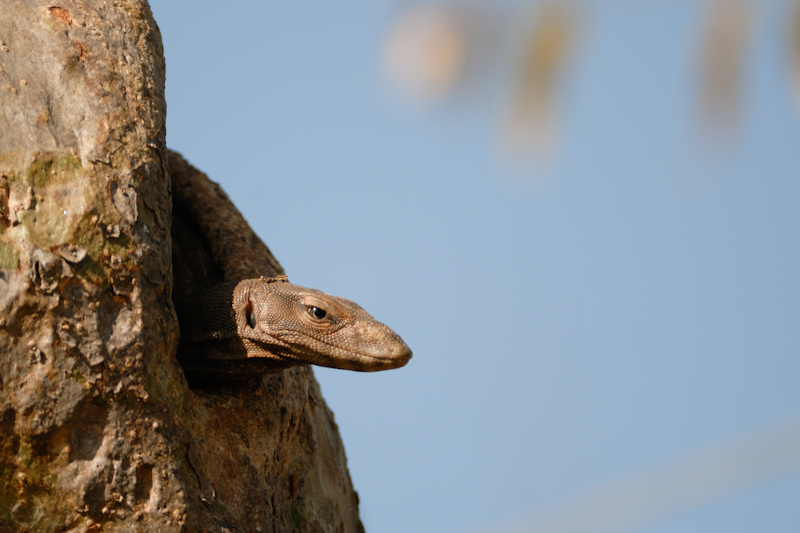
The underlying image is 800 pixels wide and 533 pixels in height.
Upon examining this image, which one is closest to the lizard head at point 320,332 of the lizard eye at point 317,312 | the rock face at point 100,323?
the lizard eye at point 317,312

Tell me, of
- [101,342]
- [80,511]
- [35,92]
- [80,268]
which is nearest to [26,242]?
[80,268]

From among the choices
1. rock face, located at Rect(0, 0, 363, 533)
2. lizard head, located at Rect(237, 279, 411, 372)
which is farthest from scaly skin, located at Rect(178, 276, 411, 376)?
rock face, located at Rect(0, 0, 363, 533)

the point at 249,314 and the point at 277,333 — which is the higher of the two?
the point at 249,314

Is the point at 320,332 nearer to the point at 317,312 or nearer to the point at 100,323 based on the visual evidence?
the point at 317,312

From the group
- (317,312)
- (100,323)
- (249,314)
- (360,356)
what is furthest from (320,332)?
(100,323)

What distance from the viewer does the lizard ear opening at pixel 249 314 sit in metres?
6.14

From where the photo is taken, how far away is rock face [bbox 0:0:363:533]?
15.8ft

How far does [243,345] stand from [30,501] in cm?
165

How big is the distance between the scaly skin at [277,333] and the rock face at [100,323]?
11.5 inches

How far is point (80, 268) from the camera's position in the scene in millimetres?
4992

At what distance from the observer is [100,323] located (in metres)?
4.98

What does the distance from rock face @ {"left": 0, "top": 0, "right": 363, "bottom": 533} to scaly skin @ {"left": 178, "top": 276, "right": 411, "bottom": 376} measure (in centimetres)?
29

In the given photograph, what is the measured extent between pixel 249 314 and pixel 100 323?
135cm

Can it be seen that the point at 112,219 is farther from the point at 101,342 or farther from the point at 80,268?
the point at 101,342
